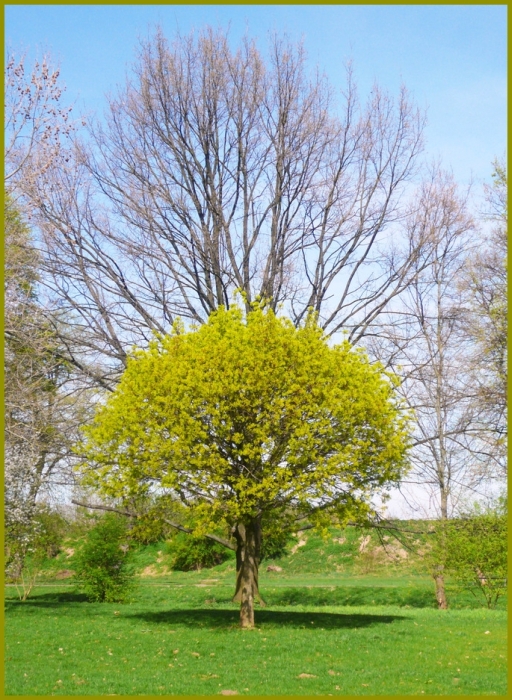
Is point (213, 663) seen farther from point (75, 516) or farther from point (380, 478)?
point (75, 516)

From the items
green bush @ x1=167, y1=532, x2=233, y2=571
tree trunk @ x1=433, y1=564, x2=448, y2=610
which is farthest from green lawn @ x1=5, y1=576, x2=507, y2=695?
green bush @ x1=167, y1=532, x2=233, y2=571

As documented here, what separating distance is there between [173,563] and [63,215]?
73.3 ft

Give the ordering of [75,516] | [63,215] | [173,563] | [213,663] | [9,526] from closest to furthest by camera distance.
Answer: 1. [213,663]
2. [9,526]
3. [63,215]
4. [75,516]
5. [173,563]

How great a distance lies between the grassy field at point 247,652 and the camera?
9.32 meters

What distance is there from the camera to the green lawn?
9320 mm

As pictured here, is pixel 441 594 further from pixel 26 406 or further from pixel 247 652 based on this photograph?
pixel 26 406

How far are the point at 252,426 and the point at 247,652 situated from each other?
3875 millimetres

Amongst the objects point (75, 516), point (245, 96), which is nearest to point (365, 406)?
point (245, 96)

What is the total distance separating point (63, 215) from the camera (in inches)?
760

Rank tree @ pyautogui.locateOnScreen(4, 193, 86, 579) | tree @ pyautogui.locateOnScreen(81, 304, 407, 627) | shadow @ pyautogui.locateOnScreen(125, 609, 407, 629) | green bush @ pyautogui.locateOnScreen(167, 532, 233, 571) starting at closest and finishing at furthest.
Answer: tree @ pyautogui.locateOnScreen(81, 304, 407, 627), shadow @ pyautogui.locateOnScreen(125, 609, 407, 629), tree @ pyautogui.locateOnScreen(4, 193, 86, 579), green bush @ pyautogui.locateOnScreen(167, 532, 233, 571)

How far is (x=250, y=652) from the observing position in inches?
451

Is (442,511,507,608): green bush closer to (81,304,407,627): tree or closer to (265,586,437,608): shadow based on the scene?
(265,586,437,608): shadow

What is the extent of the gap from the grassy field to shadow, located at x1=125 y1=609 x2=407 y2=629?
2cm

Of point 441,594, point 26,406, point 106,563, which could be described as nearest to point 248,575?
point 26,406
